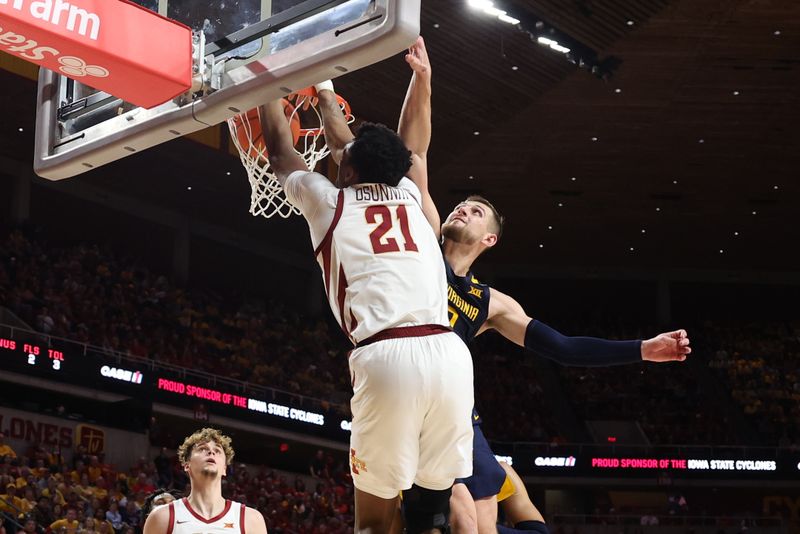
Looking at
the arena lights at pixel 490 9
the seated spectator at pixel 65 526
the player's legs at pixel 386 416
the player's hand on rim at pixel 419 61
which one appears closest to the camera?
the player's legs at pixel 386 416

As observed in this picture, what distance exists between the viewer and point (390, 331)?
4.04 meters

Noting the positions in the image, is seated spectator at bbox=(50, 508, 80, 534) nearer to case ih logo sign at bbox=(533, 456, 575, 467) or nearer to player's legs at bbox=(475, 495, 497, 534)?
player's legs at bbox=(475, 495, 497, 534)

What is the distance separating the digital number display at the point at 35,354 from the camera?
721 inches

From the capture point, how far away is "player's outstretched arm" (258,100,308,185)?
4.55m

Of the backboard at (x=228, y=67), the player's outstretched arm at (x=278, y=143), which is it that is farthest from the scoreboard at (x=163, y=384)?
the player's outstretched arm at (x=278, y=143)

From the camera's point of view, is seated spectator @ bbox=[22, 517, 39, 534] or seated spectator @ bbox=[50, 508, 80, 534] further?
seated spectator @ bbox=[50, 508, 80, 534]

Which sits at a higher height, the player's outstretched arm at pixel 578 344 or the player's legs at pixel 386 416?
the player's outstretched arm at pixel 578 344

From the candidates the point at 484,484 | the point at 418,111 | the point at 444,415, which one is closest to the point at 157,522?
the point at 484,484

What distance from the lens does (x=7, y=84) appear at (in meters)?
19.8

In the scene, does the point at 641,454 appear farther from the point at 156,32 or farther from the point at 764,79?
the point at 156,32

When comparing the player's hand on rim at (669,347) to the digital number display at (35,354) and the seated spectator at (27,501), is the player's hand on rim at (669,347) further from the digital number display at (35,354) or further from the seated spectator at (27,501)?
the digital number display at (35,354)

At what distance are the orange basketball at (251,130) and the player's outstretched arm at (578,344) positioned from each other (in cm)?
139

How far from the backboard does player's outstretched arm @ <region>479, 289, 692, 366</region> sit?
1.66 m

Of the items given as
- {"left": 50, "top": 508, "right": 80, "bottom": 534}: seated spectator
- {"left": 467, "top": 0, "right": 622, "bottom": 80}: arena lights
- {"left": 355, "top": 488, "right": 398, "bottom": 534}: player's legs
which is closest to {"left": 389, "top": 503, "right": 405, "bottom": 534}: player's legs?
{"left": 355, "top": 488, "right": 398, "bottom": 534}: player's legs
